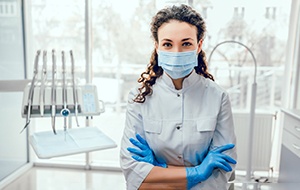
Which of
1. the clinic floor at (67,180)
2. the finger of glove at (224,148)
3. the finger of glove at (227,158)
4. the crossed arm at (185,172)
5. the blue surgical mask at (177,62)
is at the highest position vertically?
the blue surgical mask at (177,62)

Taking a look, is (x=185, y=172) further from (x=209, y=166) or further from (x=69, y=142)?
(x=69, y=142)

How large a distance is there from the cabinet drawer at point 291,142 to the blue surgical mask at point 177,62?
1467mm

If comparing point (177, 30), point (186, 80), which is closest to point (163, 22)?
point (177, 30)

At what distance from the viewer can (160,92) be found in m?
1.24

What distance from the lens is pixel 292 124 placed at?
7.61 ft

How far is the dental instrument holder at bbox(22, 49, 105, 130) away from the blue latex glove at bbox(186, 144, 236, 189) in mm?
1084

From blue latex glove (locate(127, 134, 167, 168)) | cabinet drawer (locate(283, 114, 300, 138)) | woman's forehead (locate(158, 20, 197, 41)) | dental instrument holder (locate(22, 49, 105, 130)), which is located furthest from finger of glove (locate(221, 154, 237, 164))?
cabinet drawer (locate(283, 114, 300, 138))

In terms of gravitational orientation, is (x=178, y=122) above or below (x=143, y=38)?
below

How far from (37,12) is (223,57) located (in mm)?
2060

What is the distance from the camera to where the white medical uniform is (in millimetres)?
1163

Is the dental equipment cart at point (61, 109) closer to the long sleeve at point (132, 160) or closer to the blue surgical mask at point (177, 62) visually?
the long sleeve at point (132, 160)

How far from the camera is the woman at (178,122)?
114cm

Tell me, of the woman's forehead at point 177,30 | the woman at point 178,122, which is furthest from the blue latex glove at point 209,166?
the woman's forehead at point 177,30

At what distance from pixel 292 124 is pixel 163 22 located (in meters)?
1.67
